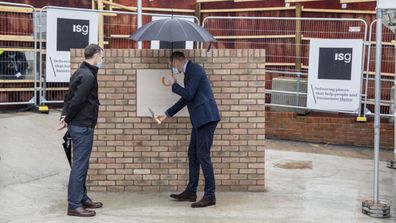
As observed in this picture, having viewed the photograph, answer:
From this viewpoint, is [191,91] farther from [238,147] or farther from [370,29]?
[370,29]

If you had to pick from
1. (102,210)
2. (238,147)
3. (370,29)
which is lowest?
(102,210)

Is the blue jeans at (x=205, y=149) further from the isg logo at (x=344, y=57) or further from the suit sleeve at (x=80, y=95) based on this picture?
the isg logo at (x=344, y=57)

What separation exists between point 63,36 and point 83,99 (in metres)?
4.95

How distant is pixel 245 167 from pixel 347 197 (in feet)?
4.46

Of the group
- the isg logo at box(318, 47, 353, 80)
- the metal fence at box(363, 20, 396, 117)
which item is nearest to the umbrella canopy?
the isg logo at box(318, 47, 353, 80)

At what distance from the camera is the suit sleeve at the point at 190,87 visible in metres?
6.33

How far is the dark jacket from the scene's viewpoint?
19.4ft

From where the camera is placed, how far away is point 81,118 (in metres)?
5.99

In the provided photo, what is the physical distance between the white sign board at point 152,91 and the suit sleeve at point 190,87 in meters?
0.71

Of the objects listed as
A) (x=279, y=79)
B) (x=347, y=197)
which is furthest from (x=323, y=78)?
(x=347, y=197)

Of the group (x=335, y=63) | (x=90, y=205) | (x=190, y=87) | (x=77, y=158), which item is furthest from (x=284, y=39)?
(x=77, y=158)

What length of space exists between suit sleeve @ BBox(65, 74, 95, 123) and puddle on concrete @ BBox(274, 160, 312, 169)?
13.8 feet

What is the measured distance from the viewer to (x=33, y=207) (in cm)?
632

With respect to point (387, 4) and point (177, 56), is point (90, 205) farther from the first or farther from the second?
point (387, 4)
